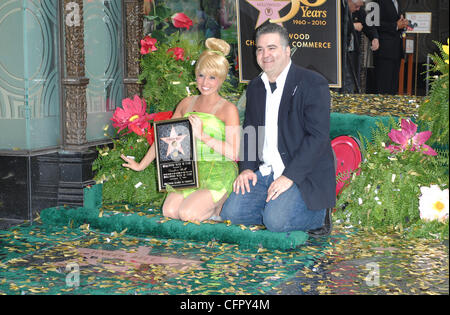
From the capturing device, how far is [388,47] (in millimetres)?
8344

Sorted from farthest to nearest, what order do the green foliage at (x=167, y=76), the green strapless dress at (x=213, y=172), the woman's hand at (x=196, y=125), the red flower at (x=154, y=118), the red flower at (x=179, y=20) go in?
the red flower at (x=179, y=20) < the green foliage at (x=167, y=76) < the red flower at (x=154, y=118) < the green strapless dress at (x=213, y=172) < the woman's hand at (x=196, y=125)

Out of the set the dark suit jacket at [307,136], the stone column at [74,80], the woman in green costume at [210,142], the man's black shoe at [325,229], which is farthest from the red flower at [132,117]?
the man's black shoe at [325,229]

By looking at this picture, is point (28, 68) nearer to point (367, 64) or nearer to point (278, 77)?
point (278, 77)

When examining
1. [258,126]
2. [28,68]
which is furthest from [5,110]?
[258,126]

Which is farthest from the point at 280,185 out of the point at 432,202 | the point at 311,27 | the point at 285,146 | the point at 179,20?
the point at 179,20

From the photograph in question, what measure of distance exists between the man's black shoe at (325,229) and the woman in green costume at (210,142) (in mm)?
717

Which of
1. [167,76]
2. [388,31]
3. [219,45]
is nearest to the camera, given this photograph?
[219,45]

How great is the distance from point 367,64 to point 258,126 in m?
8.39

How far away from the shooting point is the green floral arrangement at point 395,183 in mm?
4516

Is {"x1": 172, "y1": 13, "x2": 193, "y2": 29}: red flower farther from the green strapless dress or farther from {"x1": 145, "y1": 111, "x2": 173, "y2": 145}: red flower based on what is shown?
the green strapless dress

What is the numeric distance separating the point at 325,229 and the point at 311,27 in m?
2.22

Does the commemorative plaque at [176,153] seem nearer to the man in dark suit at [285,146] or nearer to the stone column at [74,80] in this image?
the man in dark suit at [285,146]

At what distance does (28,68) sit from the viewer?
15.8ft

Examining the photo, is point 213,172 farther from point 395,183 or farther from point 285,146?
point 395,183
